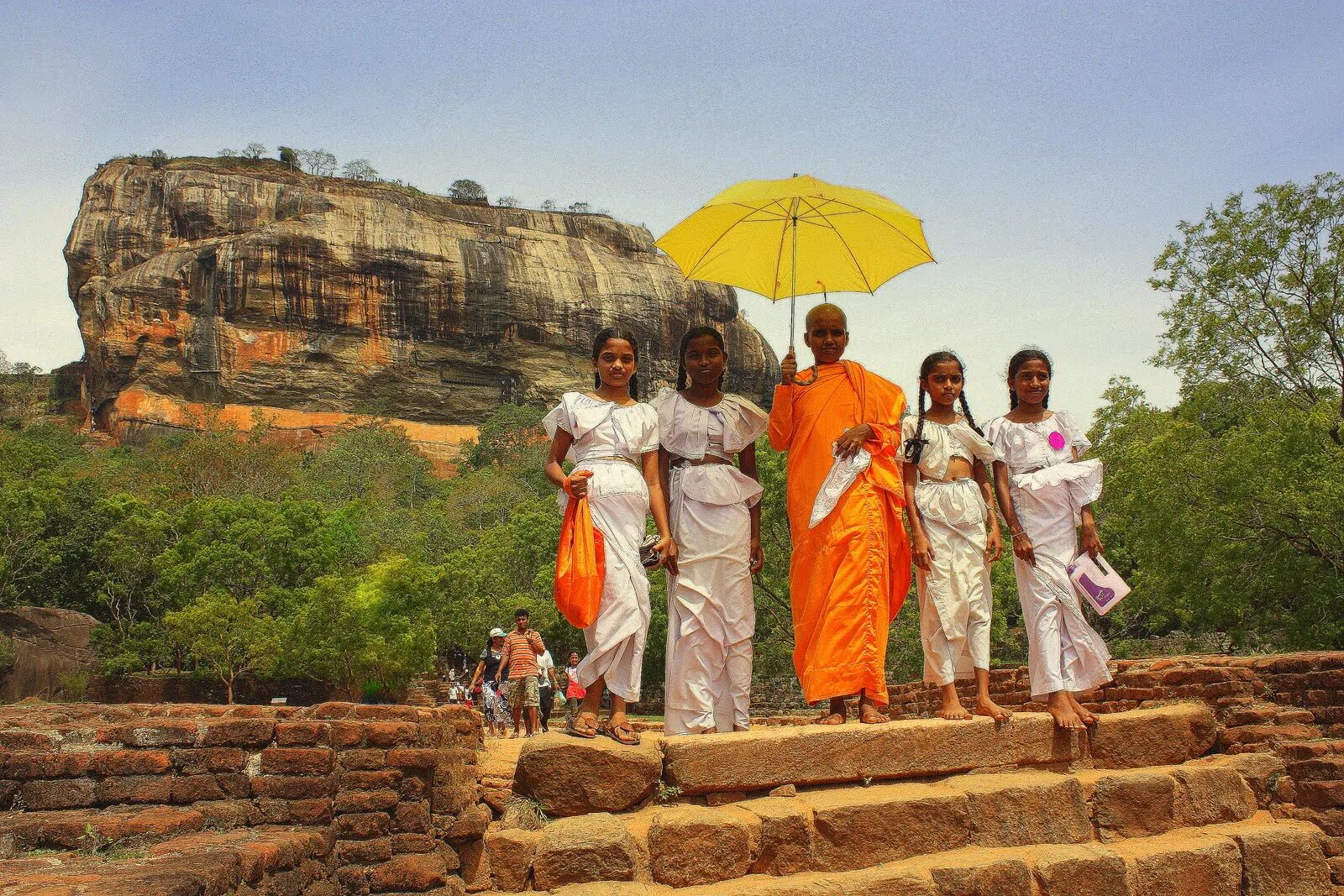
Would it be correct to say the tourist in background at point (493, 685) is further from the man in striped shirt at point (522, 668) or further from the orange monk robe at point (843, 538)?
the orange monk robe at point (843, 538)

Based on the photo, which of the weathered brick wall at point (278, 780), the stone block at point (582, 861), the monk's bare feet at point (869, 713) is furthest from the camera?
the monk's bare feet at point (869, 713)

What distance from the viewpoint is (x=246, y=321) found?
5809 cm

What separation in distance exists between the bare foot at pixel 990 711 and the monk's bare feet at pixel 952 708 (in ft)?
0.25

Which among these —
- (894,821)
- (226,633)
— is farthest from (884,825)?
(226,633)

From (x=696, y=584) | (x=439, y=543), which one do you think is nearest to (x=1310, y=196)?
(x=696, y=584)

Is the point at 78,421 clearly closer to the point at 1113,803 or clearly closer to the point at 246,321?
the point at 246,321

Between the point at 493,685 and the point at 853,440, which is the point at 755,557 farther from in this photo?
the point at 493,685

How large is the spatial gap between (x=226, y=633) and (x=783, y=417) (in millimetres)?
20889

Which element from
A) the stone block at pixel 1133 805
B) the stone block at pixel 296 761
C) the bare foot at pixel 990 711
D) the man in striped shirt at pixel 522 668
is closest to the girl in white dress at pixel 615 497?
the stone block at pixel 296 761

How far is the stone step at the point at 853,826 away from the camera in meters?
3.69

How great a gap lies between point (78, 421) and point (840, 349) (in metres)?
69.7

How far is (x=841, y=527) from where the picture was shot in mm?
4852

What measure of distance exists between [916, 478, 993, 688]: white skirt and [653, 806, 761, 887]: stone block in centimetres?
149

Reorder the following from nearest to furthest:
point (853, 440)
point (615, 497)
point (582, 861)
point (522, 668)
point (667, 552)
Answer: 1. point (582, 861)
2. point (615, 497)
3. point (667, 552)
4. point (853, 440)
5. point (522, 668)
